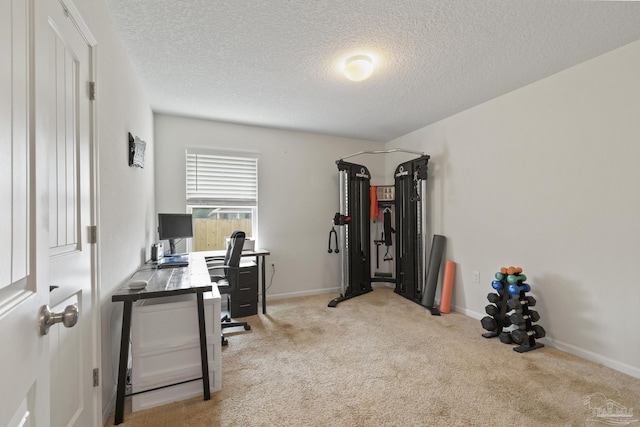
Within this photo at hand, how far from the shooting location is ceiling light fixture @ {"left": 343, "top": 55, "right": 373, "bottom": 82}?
226cm

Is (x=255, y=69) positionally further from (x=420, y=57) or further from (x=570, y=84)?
(x=570, y=84)

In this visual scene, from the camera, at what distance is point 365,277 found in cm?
436

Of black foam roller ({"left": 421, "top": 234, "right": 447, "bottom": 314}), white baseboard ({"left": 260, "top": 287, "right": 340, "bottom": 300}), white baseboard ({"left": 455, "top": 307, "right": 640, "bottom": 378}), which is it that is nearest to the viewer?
Result: white baseboard ({"left": 455, "top": 307, "right": 640, "bottom": 378})

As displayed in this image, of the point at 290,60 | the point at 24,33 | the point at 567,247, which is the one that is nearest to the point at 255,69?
the point at 290,60

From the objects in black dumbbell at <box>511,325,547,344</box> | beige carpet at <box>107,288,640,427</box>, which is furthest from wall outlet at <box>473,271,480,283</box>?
black dumbbell at <box>511,325,547,344</box>

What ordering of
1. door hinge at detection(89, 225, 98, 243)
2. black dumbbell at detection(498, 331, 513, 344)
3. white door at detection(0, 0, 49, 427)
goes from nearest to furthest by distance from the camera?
1. white door at detection(0, 0, 49, 427)
2. door hinge at detection(89, 225, 98, 243)
3. black dumbbell at detection(498, 331, 513, 344)

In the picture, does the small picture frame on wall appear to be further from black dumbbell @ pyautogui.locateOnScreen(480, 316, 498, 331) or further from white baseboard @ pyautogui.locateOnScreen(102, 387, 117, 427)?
black dumbbell @ pyautogui.locateOnScreen(480, 316, 498, 331)

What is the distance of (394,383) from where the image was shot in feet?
6.68

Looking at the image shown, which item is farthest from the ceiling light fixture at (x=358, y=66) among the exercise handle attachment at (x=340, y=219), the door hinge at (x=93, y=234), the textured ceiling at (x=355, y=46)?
the door hinge at (x=93, y=234)

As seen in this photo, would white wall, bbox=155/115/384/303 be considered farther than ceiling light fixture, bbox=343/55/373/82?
Yes

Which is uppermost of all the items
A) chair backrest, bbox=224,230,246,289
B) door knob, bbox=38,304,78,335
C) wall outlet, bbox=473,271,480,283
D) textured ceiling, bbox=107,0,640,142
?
textured ceiling, bbox=107,0,640,142

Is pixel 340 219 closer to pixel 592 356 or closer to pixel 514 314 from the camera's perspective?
pixel 514 314

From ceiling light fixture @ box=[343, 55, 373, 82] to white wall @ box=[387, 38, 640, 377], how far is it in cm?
172

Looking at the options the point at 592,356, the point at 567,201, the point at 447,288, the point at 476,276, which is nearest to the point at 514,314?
the point at 592,356
